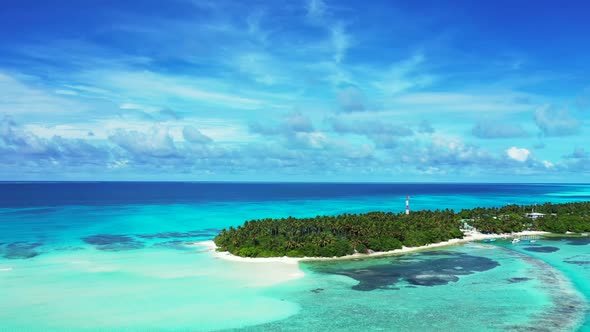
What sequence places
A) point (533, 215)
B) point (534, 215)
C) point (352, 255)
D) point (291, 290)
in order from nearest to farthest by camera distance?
point (291, 290)
point (352, 255)
point (534, 215)
point (533, 215)

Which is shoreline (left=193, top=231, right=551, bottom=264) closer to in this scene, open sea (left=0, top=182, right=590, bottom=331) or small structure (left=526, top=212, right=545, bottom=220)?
open sea (left=0, top=182, right=590, bottom=331)

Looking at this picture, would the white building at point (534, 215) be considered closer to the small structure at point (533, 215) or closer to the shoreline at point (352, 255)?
the small structure at point (533, 215)

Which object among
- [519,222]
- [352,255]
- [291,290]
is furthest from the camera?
[519,222]

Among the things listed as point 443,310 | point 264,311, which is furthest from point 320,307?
point 443,310

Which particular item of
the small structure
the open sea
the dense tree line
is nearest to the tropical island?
the dense tree line

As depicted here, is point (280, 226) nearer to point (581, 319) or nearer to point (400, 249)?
point (400, 249)

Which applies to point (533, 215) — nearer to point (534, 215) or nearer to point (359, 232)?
point (534, 215)

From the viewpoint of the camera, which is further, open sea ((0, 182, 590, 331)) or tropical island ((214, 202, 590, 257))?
tropical island ((214, 202, 590, 257))

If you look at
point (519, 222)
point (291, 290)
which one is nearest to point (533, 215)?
point (519, 222)
